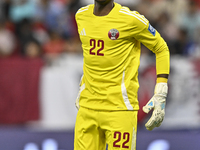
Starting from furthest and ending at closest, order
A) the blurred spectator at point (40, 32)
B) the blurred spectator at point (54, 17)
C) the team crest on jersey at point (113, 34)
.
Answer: the blurred spectator at point (54, 17), the blurred spectator at point (40, 32), the team crest on jersey at point (113, 34)

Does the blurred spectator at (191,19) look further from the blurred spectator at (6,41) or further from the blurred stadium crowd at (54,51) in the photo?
the blurred spectator at (6,41)

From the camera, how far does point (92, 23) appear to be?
3689 millimetres

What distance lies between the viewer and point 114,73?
367cm

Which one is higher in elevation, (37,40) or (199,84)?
(37,40)

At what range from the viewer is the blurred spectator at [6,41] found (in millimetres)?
8128

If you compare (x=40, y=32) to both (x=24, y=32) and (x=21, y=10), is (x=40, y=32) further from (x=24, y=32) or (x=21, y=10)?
(x=21, y=10)

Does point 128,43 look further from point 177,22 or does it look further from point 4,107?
point 177,22

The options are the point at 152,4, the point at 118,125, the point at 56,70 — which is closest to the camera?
the point at 118,125

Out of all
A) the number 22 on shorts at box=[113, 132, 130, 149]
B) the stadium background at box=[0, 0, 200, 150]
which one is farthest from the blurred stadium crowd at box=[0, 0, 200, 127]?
the number 22 on shorts at box=[113, 132, 130, 149]

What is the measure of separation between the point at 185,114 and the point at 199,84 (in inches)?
23.6

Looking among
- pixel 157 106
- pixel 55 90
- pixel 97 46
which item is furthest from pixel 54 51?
pixel 157 106

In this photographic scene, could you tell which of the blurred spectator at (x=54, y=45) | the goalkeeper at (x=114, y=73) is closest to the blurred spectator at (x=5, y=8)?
the blurred spectator at (x=54, y=45)

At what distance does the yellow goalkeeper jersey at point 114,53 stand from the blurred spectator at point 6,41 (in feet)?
15.2

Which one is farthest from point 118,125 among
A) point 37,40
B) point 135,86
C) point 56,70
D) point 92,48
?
point 37,40
